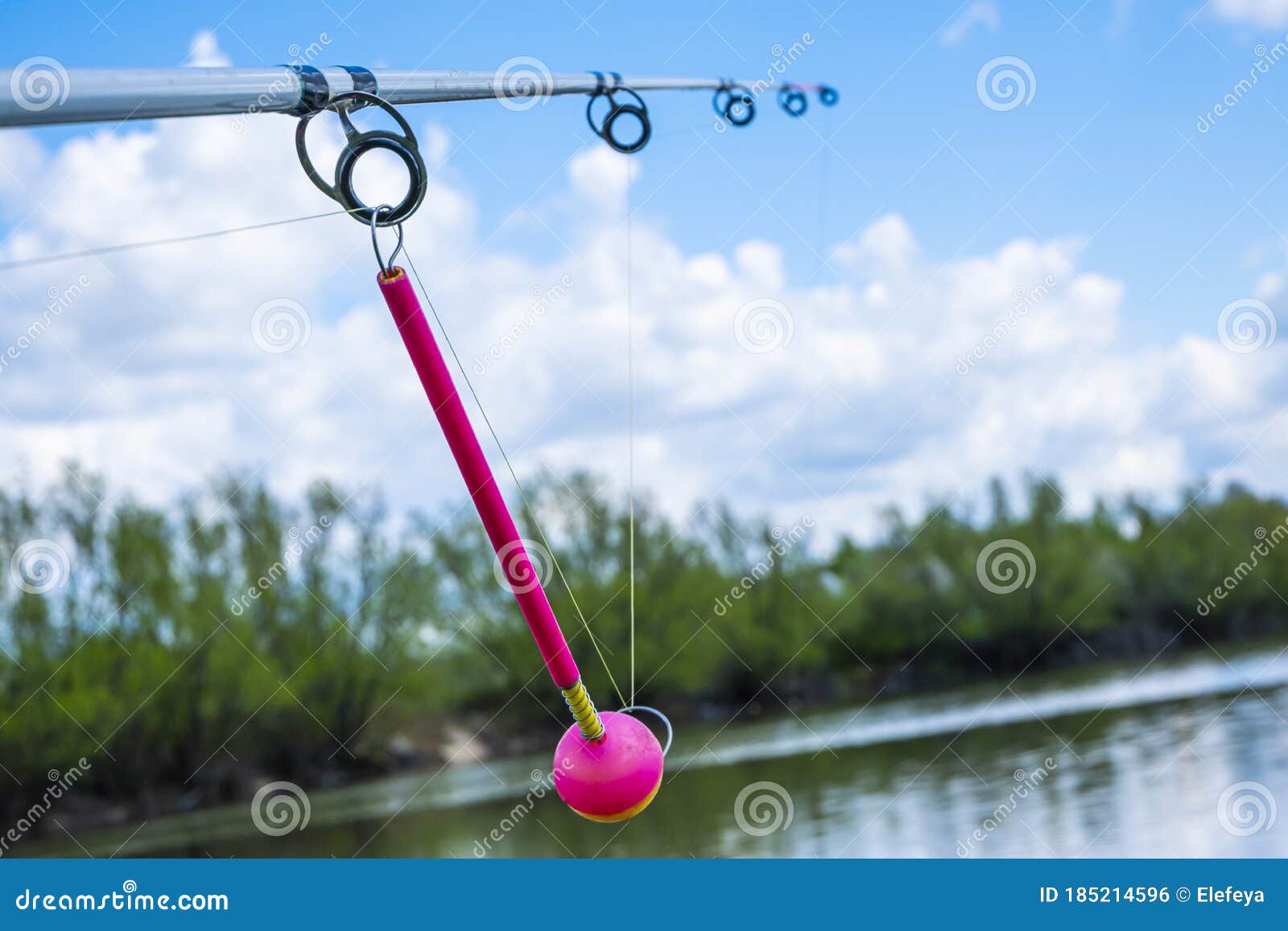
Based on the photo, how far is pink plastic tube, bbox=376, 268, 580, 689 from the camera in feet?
5.92

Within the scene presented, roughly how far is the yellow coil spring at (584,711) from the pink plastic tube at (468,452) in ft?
0.45

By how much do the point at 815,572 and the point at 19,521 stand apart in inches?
876

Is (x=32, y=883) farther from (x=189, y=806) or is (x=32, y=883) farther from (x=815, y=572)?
(x=815, y=572)

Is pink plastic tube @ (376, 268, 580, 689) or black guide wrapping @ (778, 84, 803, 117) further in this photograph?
black guide wrapping @ (778, 84, 803, 117)

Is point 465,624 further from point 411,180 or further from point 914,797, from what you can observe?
point 411,180

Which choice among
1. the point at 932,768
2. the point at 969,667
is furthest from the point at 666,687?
the point at 932,768

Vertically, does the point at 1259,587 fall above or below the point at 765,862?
above

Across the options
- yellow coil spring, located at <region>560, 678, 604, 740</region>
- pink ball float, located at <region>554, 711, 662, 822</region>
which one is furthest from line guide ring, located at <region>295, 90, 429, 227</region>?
pink ball float, located at <region>554, 711, 662, 822</region>

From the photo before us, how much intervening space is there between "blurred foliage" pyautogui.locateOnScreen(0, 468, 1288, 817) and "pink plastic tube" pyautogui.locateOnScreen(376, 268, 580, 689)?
25348mm

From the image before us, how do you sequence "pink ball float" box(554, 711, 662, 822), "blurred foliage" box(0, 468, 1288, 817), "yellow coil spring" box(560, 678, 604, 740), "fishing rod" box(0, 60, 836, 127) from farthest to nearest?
"blurred foliage" box(0, 468, 1288, 817) < "pink ball float" box(554, 711, 662, 822) < "yellow coil spring" box(560, 678, 604, 740) < "fishing rod" box(0, 60, 836, 127)

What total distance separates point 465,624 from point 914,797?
62.5 feet

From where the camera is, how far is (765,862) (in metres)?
8.52

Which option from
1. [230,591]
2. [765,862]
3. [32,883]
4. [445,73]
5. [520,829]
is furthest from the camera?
[230,591]

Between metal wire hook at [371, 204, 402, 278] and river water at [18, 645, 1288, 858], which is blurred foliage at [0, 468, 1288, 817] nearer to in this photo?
river water at [18, 645, 1288, 858]
